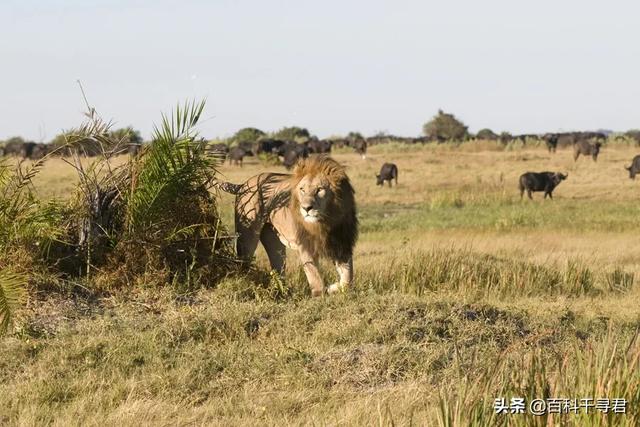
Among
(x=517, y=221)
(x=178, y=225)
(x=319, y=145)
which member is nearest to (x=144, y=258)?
(x=178, y=225)

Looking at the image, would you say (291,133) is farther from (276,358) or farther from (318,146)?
(276,358)

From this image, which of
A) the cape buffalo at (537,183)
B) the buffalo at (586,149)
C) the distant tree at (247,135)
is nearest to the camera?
the cape buffalo at (537,183)

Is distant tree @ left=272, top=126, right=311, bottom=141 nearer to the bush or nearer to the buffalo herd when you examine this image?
the buffalo herd

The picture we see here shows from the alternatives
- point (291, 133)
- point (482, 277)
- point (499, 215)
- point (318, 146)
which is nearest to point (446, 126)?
point (291, 133)

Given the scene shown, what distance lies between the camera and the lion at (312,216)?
406 inches

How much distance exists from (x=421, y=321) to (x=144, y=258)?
3.31 m

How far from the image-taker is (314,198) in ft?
33.4

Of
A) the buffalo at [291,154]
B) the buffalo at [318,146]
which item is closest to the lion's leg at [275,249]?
the buffalo at [291,154]

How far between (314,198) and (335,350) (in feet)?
8.72

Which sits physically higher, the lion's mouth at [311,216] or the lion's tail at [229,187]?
the lion's tail at [229,187]

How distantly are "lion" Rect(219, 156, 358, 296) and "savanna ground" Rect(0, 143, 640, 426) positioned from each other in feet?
1.47

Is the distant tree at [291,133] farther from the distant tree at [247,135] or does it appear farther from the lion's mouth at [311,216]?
the lion's mouth at [311,216]

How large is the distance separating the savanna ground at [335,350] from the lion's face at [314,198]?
86cm

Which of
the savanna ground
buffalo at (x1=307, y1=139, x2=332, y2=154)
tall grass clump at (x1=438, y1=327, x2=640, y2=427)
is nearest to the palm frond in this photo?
the savanna ground
